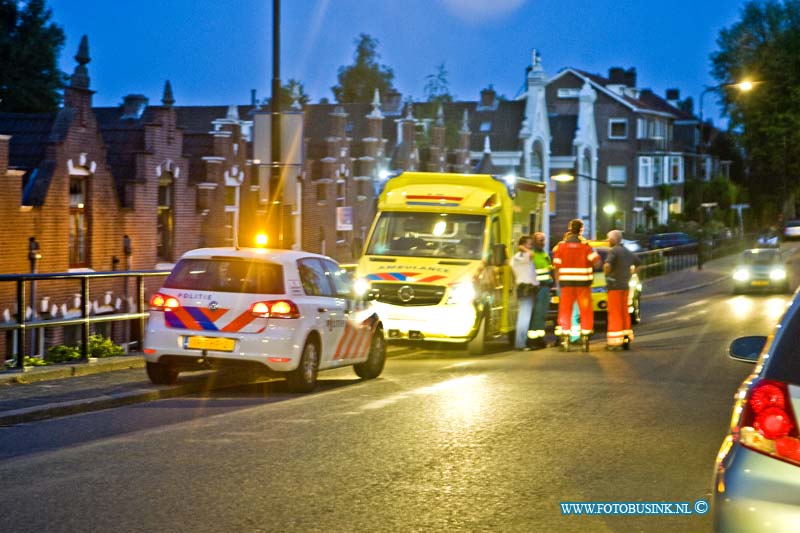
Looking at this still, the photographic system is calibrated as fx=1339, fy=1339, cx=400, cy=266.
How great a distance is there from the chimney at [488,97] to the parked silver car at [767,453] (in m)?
86.3

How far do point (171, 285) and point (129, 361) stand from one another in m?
2.43

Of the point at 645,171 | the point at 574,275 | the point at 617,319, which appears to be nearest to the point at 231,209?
the point at 617,319

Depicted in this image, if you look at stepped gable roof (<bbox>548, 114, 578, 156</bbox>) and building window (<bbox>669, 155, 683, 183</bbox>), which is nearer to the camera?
stepped gable roof (<bbox>548, 114, 578, 156</bbox>)

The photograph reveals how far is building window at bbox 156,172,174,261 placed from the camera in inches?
1478

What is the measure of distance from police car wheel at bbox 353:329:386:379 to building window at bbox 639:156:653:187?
8348 centimetres

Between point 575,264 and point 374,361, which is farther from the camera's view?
point 575,264

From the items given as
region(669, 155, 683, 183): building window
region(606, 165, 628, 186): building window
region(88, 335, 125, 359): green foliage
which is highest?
region(669, 155, 683, 183): building window

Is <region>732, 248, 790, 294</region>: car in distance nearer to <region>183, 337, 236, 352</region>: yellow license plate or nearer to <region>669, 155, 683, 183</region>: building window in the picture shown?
<region>183, 337, 236, 352</region>: yellow license plate

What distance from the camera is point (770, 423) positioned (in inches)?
193

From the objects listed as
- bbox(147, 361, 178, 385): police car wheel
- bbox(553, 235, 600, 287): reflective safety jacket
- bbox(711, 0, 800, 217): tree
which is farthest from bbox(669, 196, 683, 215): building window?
bbox(147, 361, 178, 385): police car wheel

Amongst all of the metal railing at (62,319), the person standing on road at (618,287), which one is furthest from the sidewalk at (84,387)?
the person standing on road at (618,287)

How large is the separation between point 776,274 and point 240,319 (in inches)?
1425

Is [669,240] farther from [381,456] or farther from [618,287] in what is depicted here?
[381,456]

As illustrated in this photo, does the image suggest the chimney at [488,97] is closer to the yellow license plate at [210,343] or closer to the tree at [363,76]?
the tree at [363,76]
